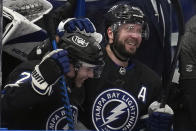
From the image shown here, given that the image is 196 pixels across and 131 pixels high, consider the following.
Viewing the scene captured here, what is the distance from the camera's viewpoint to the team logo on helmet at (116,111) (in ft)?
12.9

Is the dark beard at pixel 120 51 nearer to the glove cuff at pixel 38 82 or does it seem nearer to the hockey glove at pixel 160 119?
the hockey glove at pixel 160 119

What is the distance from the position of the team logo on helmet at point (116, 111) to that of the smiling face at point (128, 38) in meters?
0.30

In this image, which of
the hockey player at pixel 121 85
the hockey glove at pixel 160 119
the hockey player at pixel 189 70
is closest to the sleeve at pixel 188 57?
the hockey player at pixel 189 70

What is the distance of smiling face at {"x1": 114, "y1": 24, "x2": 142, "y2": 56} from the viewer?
13.1 ft

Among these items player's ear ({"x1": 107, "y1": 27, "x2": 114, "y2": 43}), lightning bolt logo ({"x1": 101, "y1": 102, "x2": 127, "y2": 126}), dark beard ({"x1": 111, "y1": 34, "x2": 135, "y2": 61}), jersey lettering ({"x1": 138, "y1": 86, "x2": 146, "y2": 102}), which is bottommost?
lightning bolt logo ({"x1": 101, "y1": 102, "x2": 127, "y2": 126})

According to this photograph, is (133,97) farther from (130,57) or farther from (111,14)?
(111,14)

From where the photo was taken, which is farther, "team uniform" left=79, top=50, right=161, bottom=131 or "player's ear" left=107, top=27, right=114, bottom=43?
"player's ear" left=107, top=27, right=114, bottom=43

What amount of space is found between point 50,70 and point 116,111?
90cm

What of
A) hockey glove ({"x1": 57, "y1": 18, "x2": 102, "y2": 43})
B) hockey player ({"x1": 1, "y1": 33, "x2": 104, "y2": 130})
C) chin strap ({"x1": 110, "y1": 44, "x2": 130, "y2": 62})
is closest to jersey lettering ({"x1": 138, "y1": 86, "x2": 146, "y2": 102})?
chin strap ({"x1": 110, "y1": 44, "x2": 130, "y2": 62})

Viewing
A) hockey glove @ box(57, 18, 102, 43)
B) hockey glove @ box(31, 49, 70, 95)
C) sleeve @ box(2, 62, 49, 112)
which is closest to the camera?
hockey glove @ box(31, 49, 70, 95)

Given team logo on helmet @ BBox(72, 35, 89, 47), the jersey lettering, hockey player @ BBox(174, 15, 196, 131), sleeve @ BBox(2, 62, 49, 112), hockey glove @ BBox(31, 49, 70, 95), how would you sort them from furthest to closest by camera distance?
hockey player @ BBox(174, 15, 196, 131) → the jersey lettering → team logo on helmet @ BBox(72, 35, 89, 47) → sleeve @ BBox(2, 62, 49, 112) → hockey glove @ BBox(31, 49, 70, 95)

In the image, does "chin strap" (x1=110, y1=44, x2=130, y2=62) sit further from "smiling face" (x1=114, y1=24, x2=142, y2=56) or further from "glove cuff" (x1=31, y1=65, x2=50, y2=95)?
"glove cuff" (x1=31, y1=65, x2=50, y2=95)

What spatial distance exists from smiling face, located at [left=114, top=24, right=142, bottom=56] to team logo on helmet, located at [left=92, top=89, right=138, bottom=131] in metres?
0.30

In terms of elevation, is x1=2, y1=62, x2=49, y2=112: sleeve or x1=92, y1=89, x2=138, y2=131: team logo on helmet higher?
x1=2, y1=62, x2=49, y2=112: sleeve
